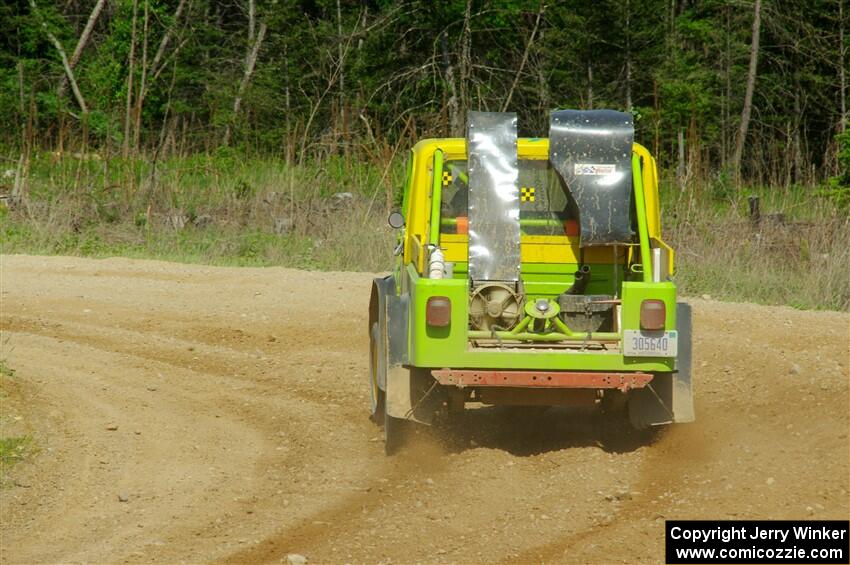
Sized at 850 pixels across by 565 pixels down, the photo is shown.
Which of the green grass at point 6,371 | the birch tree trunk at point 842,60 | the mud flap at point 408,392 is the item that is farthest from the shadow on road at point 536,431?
A: the birch tree trunk at point 842,60

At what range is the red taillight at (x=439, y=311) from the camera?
7.07 metres

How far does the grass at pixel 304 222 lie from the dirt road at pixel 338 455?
211 cm

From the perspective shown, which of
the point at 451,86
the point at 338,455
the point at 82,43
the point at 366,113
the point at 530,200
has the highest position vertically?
the point at 82,43

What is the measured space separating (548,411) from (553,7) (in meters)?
25.0

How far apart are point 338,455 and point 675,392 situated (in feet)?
6.56

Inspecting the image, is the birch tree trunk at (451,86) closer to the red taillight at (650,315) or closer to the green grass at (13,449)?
the green grass at (13,449)

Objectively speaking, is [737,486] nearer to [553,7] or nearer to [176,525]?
[176,525]

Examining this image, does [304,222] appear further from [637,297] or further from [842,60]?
[842,60]

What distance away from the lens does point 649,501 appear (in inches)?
262

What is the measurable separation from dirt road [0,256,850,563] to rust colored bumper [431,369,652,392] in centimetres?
48

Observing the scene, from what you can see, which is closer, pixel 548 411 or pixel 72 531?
pixel 72 531

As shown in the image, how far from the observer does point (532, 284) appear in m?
8.19

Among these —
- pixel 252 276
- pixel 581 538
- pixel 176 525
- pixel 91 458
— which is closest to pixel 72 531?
pixel 176 525

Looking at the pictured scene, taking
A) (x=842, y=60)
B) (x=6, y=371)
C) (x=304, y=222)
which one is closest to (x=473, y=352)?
(x=6, y=371)
